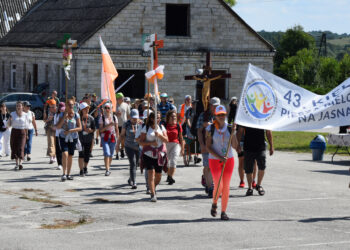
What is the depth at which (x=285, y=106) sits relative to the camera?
1337 centimetres

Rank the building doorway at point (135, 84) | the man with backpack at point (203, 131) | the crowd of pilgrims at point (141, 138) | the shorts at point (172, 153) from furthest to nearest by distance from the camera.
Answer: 1. the building doorway at point (135, 84)
2. the shorts at point (172, 153)
3. the man with backpack at point (203, 131)
4. the crowd of pilgrims at point (141, 138)

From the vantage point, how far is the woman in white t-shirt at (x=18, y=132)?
19.9 metres

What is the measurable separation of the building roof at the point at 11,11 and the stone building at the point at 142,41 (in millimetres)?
6142

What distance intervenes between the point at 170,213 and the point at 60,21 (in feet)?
114

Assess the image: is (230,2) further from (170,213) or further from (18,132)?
(170,213)

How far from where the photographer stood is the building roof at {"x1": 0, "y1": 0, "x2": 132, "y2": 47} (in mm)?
42375

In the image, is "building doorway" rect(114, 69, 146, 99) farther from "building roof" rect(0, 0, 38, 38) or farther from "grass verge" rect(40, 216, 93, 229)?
"grass verge" rect(40, 216, 93, 229)

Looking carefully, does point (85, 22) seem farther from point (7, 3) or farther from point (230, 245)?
point (230, 245)

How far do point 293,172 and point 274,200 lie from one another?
16.9ft

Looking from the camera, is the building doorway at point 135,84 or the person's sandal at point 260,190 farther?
the building doorway at point 135,84

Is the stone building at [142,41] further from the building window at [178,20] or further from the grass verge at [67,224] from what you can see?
the grass verge at [67,224]

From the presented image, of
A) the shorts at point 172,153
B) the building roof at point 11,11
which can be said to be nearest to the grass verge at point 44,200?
the shorts at point 172,153

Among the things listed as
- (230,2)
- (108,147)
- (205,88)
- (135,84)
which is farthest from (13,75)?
(205,88)

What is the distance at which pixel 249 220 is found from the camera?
12.5 meters
